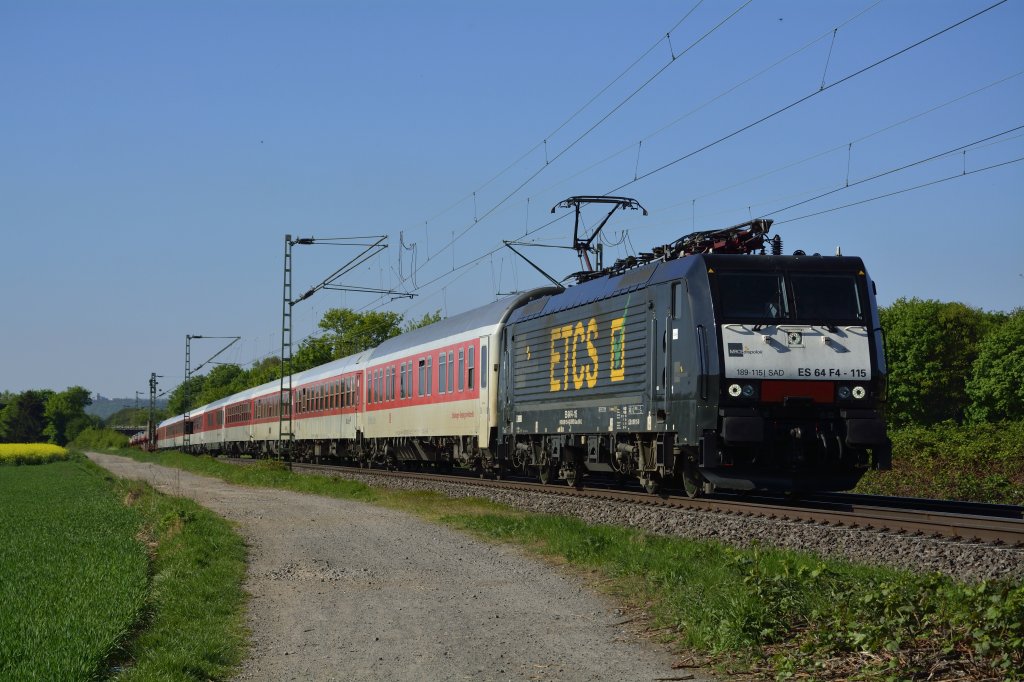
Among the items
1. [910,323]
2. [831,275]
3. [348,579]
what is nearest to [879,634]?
[348,579]

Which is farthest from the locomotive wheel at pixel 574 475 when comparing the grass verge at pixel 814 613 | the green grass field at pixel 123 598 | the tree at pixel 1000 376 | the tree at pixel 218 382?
the tree at pixel 218 382

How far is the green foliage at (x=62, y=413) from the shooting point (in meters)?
178

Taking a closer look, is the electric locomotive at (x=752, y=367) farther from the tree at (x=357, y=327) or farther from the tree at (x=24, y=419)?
the tree at (x=24, y=419)

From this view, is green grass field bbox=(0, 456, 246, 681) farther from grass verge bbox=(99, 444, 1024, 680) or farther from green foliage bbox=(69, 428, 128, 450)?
green foliage bbox=(69, 428, 128, 450)

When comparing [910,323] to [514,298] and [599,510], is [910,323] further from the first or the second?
[599,510]

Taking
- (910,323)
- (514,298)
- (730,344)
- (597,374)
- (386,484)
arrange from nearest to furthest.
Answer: (730,344) → (597,374) → (514,298) → (386,484) → (910,323)

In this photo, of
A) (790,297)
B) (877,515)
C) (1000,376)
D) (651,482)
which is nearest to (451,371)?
(651,482)

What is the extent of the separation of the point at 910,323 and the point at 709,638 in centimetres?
7935

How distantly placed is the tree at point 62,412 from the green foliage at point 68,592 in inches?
6555

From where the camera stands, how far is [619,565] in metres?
→ 11.9

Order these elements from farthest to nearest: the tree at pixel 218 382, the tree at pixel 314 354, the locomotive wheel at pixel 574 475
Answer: the tree at pixel 218 382 → the tree at pixel 314 354 → the locomotive wheel at pixel 574 475

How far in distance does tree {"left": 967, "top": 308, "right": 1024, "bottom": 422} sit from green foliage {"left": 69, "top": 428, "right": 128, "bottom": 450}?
8017 centimetres

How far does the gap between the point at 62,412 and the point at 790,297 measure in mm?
179863

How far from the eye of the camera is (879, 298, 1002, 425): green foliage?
8200 cm
